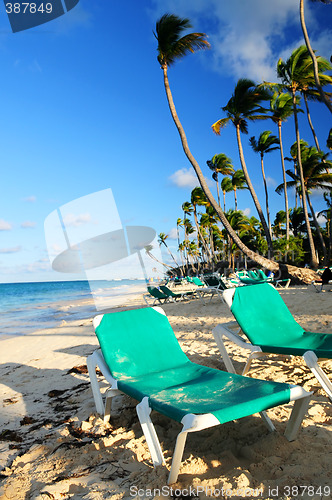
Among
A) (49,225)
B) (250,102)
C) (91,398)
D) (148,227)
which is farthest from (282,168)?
(91,398)

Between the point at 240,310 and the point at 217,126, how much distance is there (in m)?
14.7

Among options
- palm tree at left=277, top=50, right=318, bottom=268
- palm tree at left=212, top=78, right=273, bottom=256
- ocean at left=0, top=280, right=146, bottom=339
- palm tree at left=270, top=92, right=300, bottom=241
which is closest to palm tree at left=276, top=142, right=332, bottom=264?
palm tree at left=270, top=92, right=300, bottom=241

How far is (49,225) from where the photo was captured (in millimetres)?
5773

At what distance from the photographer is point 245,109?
16422mm

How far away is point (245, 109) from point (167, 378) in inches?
652

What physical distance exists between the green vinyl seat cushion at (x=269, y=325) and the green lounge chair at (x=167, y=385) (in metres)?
0.73

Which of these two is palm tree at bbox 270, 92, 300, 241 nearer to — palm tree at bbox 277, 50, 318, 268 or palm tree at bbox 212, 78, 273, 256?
palm tree at bbox 277, 50, 318, 268

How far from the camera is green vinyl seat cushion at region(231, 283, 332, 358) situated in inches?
116

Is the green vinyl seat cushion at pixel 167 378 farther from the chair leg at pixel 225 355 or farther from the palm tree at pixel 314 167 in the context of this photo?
the palm tree at pixel 314 167

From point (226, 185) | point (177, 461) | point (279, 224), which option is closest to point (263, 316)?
point (177, 461)

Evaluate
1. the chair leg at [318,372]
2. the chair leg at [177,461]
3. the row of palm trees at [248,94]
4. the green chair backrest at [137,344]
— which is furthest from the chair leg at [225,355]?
the row of palm trees at [248,94]

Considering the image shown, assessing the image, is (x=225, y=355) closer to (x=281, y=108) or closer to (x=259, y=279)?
(x=259, y=279)

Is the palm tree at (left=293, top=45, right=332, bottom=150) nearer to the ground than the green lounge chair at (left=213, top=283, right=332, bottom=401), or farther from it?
farther from it

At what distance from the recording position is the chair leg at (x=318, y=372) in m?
2.45
